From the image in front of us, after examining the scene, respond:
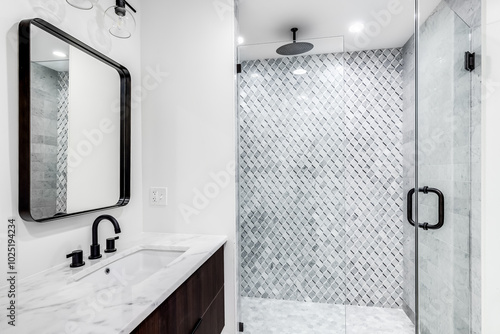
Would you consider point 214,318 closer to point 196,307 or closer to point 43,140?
point 196,307

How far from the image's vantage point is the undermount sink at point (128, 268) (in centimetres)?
116

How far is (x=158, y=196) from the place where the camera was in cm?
182

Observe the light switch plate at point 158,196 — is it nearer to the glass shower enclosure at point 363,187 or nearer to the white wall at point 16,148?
the white wall at point 16,148

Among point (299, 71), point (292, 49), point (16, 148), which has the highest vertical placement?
point (292, 49)

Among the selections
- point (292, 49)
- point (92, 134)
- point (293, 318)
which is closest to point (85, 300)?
point (92, 134)

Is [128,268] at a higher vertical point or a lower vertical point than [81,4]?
lower

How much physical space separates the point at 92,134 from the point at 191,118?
1.95 feet

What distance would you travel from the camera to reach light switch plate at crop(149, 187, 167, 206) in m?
1.81

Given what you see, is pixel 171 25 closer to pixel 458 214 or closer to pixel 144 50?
pixel 144 50
